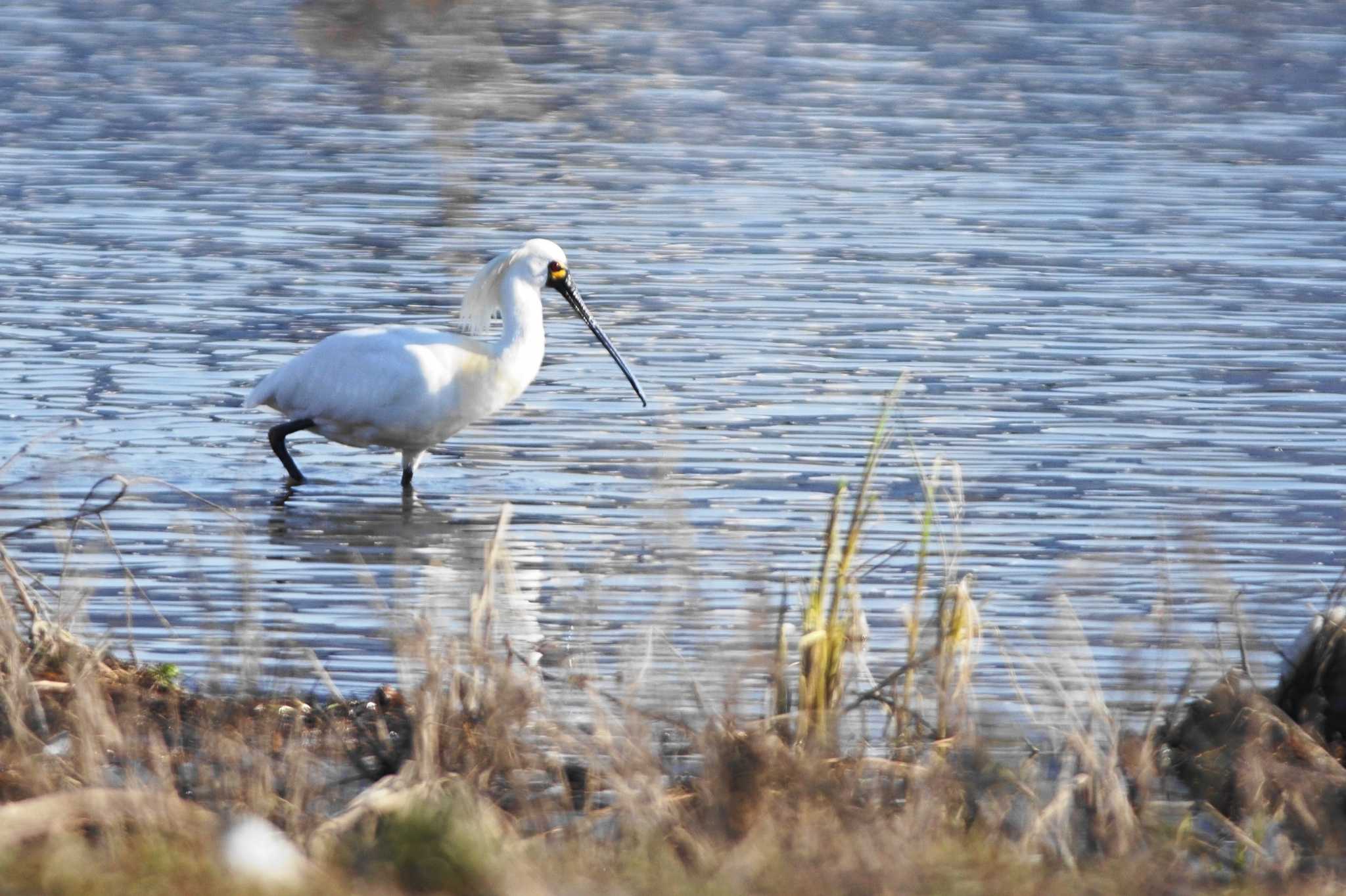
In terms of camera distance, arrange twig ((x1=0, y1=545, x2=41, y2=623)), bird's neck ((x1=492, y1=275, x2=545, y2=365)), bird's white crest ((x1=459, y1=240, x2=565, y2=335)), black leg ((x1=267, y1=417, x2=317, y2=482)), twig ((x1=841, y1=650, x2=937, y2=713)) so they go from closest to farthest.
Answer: twig ((x1=841, y1=650, x2=937, y2=713)) → twig ((x1=0, y1=545, x2=41, y2=623)) → black leg ((x1=267, y1=417, x2=317, y2=482)) → bird's neck ((x1=492, y1=275, x2=545, y2=365)) → bird's white crest ((x1=459, y1=240, x2=565, y2=335))

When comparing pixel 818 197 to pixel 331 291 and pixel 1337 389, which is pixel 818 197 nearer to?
pixel 331 291

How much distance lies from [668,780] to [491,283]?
17.3 ft

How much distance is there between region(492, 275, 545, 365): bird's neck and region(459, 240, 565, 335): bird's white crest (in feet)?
0.17

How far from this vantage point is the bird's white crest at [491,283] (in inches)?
437

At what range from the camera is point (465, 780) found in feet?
19.4

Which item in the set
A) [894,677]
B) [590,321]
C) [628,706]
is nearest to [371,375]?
[590,321]

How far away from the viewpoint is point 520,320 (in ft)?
36.1

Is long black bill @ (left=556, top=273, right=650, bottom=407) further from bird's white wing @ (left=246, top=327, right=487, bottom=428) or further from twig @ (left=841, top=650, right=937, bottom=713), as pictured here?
twig @ (left=841, top=650, right=937, bottom=713)

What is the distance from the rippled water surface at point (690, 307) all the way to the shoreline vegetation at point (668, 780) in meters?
0.30

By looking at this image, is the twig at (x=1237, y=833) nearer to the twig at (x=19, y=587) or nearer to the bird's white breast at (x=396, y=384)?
the twig at (x=19, y=587)

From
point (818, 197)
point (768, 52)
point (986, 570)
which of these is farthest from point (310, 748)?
point (768, 52)

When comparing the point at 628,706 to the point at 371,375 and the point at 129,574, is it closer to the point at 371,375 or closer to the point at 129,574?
the point at 129,574

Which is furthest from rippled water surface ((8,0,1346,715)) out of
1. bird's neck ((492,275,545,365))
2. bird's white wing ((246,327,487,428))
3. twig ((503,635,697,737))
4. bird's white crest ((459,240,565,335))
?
bird's white crest ((459,240,565,335))

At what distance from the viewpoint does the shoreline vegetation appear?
474 centimetres
